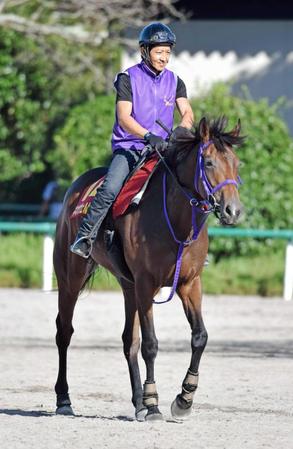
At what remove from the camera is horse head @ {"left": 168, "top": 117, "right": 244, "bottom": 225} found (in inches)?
329

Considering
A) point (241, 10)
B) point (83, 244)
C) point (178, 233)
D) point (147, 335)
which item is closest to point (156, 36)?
point (178, 233)

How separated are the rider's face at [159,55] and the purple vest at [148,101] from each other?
74 millimetres

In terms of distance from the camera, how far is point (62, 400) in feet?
31.3

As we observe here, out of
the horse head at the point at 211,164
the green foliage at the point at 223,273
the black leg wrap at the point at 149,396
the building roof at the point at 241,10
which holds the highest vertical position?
the building roof at the point at 241,10

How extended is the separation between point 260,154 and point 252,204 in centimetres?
83

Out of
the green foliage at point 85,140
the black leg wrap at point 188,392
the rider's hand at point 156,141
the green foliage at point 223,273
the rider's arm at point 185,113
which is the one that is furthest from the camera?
the green foliage at point 85,140

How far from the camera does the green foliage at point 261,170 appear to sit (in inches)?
768

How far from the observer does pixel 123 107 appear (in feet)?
31.0

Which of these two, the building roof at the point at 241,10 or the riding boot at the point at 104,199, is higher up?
the building roof at the point at 241,10

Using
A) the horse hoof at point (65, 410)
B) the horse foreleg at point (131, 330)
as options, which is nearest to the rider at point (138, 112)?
the horse foreleg at point (131, 330)

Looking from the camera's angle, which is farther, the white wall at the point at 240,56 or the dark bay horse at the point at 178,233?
the white wall at the point at 240,56

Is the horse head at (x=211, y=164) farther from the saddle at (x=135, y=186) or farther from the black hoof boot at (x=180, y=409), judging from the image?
the black hoof boot at (x=180, y=409)

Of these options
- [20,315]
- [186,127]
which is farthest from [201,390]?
[20,315]

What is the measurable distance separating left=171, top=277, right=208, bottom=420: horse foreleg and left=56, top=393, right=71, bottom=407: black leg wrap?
101cm
